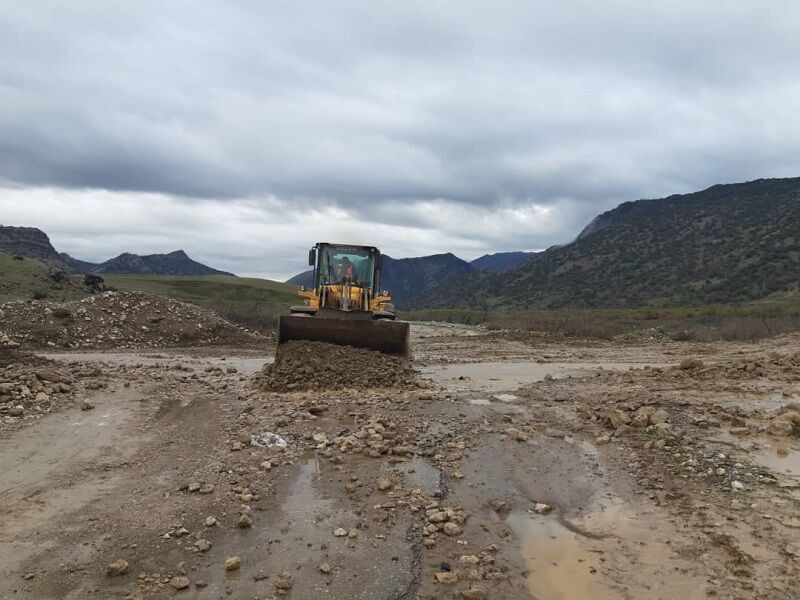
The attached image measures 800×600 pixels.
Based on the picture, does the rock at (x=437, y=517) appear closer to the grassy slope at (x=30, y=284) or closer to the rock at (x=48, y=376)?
the rock at (x=48, y=376)

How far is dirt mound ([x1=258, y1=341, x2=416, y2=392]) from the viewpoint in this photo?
11.2 meters

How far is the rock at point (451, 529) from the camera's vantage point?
502 centimetres

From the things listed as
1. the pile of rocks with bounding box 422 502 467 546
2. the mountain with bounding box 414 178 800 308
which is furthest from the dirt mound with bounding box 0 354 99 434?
the mountain with bounding box 414 178 800 308

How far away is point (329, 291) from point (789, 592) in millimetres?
12467

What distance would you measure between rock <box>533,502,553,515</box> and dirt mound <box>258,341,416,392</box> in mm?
5847

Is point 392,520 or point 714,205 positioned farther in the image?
point 714,205

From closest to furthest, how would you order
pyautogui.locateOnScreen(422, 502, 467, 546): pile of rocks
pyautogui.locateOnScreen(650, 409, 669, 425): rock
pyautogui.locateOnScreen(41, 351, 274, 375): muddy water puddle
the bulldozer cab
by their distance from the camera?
1. pyautogui.locateOnScreen(422, 502, 467, 546): pile of rocks
2. pyautogui.locateOnScreen(650, 409, 669, 425): rock
3. the bulldozer cab
4. pyautogui.locateOnScreen(41, 351, 274, 375): muddy water puddle

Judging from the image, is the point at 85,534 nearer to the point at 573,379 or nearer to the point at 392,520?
the point at 392,520

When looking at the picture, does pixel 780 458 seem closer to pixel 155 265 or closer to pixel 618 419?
pixel 618 419

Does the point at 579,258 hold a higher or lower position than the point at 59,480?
higher

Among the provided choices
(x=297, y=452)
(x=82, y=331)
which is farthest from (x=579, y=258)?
(x=297, y=452)

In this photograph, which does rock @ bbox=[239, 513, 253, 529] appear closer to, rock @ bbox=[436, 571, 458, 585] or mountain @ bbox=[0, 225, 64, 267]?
rock @ bbox=[436, 571, 458, 585]

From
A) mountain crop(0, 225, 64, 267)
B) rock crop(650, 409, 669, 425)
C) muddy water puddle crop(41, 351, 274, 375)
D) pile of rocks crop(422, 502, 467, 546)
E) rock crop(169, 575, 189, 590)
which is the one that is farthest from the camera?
mountain crop(0, 225, 64, 267)

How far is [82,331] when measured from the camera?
70.3 ft
